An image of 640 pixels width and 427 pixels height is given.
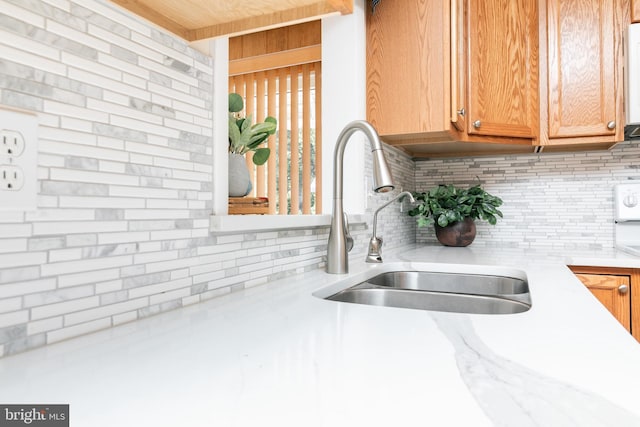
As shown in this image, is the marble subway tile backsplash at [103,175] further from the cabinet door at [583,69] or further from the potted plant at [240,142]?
the cabinet door at [583,69]

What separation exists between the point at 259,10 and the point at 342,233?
691 millimetres

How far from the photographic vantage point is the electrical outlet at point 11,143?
584 millimetres

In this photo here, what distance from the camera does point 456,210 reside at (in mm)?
2262

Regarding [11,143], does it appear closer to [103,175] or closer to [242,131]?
[103,175]

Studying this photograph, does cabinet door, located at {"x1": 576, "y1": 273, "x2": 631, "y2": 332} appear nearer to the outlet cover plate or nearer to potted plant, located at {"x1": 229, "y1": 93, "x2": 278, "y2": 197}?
potted plant, located at {"x1": 229, "y1": 93, "x2": 278, "y2": 197}

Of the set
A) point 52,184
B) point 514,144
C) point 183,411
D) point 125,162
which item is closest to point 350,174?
point 514,144

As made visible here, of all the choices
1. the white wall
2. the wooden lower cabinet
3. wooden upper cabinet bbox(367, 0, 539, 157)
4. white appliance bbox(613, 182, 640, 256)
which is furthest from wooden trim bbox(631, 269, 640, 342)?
the white wall

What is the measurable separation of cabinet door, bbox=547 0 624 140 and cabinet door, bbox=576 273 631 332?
70cm

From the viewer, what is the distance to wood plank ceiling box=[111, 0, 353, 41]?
0.82 m

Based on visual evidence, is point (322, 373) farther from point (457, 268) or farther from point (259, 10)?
point (457, 268)

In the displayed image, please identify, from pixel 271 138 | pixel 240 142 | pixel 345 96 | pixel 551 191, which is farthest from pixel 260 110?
pixel 551 191

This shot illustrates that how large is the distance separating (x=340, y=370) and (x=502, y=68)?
6.27 feet

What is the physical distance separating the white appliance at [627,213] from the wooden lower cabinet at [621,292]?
0.49m

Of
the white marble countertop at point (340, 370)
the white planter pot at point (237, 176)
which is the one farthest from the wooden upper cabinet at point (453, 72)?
the white marble countertop at point (340, 370)
